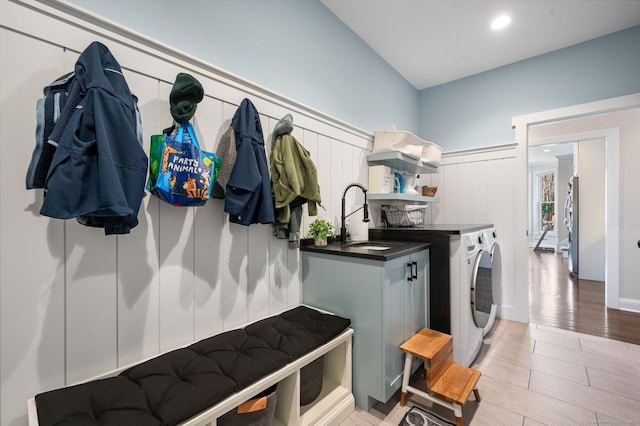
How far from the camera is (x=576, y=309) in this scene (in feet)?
10.4

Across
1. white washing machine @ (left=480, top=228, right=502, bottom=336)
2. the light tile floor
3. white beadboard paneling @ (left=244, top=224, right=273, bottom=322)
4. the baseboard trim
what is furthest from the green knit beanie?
the baseboard trim

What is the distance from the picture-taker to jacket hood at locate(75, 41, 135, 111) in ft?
3.10

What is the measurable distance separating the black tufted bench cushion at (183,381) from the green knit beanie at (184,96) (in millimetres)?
1007

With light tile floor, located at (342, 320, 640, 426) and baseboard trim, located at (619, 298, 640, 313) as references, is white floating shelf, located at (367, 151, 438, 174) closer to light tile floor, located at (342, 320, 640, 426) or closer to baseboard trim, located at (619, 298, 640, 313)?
light tile floor, located at (342, 320, 640, 426)

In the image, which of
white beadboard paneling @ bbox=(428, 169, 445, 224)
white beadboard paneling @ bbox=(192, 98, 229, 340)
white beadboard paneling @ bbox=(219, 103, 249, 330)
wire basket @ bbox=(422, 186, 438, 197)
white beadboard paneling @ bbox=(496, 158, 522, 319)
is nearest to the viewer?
white beadboard paneling @ bbox=(192, 98, 229, 340)

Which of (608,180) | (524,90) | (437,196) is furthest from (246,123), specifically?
(608,180)

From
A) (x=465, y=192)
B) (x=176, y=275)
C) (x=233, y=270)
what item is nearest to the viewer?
(x=176, y=275)

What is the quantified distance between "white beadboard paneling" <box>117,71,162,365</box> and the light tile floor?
3.65 ft

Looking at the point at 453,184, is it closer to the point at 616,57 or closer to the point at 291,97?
the point at 616,57

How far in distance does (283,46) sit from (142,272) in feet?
5.14

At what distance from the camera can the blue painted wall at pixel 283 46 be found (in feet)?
4.23

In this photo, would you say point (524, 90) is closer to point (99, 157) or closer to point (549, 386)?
point (549, 386)

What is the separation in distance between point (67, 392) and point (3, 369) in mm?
208

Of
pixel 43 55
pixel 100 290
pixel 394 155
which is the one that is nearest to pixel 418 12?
pixel 394 155
